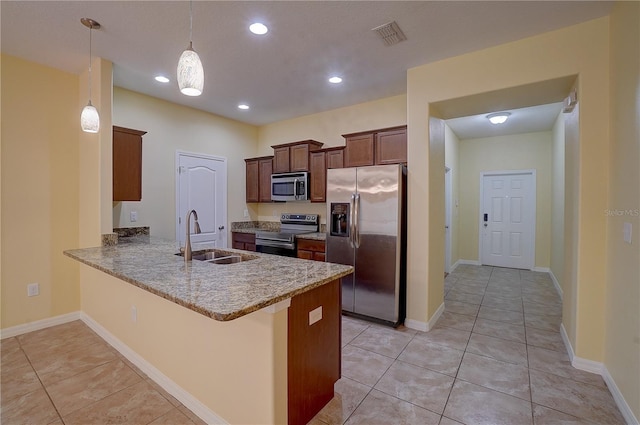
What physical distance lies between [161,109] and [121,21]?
6.49 feet

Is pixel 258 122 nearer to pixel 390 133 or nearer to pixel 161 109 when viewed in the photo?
pixel 161 109

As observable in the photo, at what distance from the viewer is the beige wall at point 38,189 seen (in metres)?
2.94

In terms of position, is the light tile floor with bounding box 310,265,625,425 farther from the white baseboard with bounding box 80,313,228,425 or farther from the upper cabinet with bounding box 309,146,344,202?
the upper cabinet with bounding box 309,146,344,202

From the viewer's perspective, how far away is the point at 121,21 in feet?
7.72

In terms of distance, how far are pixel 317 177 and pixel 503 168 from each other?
4230 mm

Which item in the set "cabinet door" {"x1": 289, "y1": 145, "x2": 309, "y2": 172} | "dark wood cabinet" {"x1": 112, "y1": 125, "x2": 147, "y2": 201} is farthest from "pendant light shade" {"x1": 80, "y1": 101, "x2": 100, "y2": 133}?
"cabinet door" {"x1": 289, "y1": 145, "x2": 309, "y2": 172}

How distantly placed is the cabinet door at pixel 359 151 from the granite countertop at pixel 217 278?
7.29ft

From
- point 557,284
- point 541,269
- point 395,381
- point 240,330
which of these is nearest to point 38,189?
point 240,330

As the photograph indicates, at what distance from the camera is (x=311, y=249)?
410 cm

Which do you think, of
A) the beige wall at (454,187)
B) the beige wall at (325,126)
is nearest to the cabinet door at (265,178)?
the beige wall at (325,126)

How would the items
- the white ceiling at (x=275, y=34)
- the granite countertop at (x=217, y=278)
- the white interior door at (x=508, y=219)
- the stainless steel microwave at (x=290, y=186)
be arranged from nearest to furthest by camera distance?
the granite countertop at (x=217, y=278) < the white ceiling at (x=275, y=34) < the stainless steel microwave at (x=290, y=186) < the white interior door at (x=508, y=219)

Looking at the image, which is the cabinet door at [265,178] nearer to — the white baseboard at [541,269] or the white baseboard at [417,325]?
the white baseboard at [417,325]

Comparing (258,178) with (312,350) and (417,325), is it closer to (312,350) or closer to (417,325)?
(417,325)

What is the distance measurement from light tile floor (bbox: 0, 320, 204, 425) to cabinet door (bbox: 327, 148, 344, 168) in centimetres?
330
